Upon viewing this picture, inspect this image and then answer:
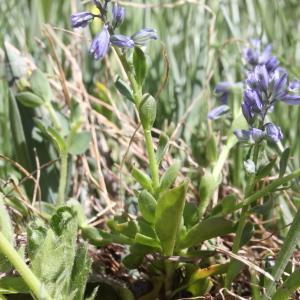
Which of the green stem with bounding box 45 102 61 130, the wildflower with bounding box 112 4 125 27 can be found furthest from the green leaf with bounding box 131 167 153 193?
the green stem with bounding box 45 102 61 130

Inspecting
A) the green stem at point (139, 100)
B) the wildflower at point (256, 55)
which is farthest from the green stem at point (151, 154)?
the wildflower at point (256, 55)

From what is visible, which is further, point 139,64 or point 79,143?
point 79,143

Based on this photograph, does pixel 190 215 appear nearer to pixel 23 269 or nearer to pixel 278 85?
pixel 278 85

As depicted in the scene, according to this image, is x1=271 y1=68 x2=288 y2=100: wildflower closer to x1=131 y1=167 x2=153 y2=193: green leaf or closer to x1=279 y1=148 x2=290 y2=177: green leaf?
x1=279 y1=148 x2=290 y2=177: green leaf

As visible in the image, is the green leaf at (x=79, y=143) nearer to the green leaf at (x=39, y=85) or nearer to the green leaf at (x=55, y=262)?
the green leaf at (x=39, y=85)

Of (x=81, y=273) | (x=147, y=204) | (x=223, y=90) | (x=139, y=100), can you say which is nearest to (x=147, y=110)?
(x=139, y=100)

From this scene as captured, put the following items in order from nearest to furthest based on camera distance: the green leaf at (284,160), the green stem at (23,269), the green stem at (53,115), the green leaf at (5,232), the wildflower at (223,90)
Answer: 1. the green stem at (23,269)
2. the green leaf at (5,232)
3. the green leaf at (284,160)
4. the green stem at (53,115)
5. the wildflower at (223,90)
